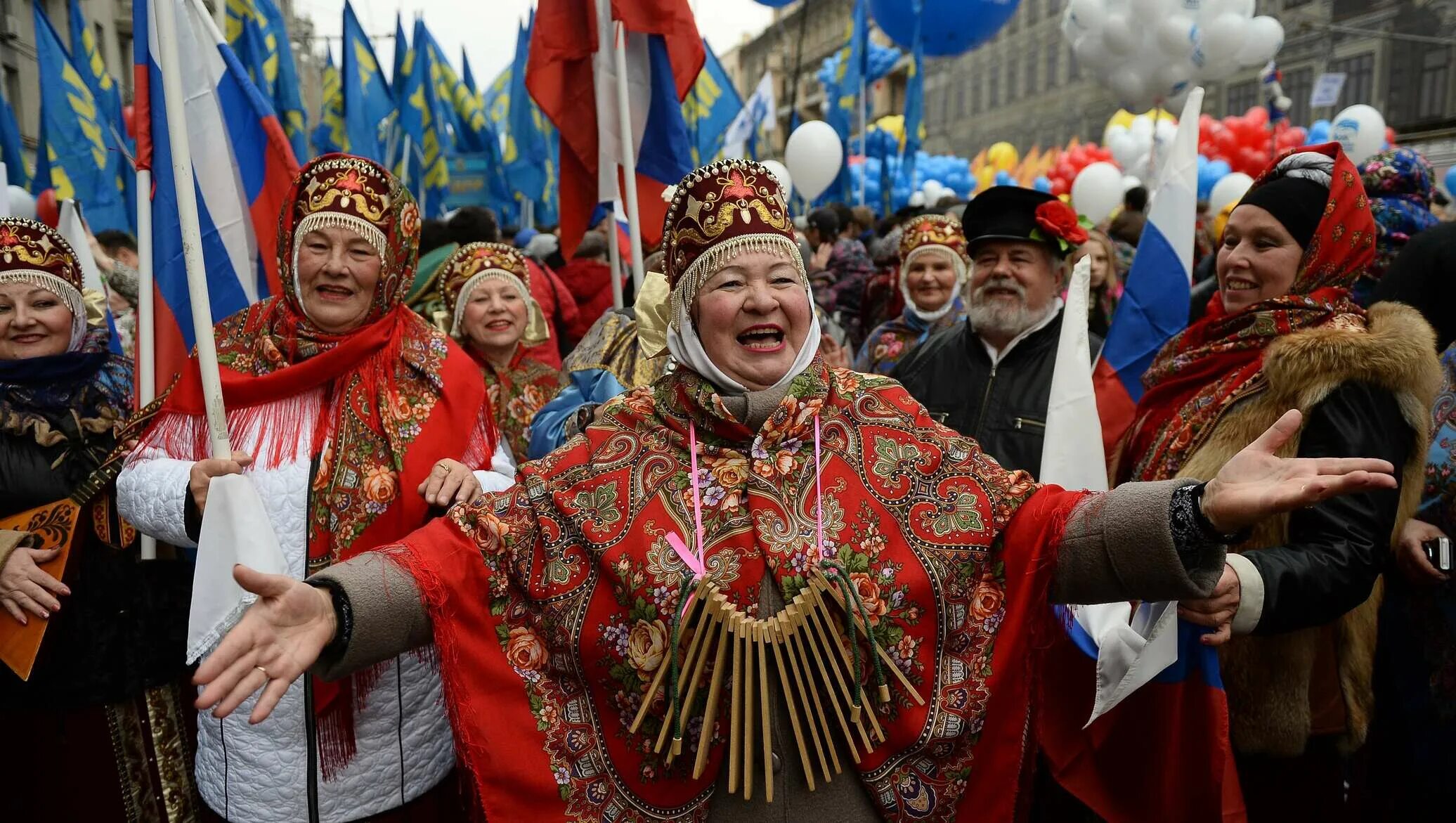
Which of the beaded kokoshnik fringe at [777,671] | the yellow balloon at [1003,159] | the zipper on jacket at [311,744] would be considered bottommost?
the zipper on jacket at [311,744]

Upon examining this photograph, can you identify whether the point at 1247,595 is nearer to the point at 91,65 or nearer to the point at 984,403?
the point at 984,403

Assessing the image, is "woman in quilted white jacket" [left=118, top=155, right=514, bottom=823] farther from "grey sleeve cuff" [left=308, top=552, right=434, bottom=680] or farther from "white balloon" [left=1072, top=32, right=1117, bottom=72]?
"white balloon" [left=1072, top=32, right=1117, bottom=72]

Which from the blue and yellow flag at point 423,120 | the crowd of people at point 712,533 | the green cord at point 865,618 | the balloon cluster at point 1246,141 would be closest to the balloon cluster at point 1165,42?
the crowd of people at point 712,533

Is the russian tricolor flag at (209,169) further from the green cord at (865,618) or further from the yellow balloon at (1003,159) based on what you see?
the yellow balloon at (1003,159)

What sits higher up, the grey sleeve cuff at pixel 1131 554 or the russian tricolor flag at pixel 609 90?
the russian tricolor flag at pixel 609 90

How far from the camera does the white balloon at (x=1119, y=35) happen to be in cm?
898

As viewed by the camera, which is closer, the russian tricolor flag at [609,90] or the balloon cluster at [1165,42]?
the russian tricolor flag at [609,90]

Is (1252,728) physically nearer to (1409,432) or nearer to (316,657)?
(1409,432)

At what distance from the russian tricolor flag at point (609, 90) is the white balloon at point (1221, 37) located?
22.1ft

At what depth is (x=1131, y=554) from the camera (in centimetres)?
167

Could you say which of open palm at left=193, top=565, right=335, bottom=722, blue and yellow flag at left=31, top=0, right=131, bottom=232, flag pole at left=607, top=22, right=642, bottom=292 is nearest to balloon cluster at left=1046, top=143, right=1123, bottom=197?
blue and yellow flag at left=31, top=0, right=131, bottom=232

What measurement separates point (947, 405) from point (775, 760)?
6.55 feet

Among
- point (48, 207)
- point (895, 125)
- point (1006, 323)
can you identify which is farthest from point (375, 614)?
point (895, 125)

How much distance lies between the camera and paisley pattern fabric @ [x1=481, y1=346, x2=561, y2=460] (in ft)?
12.7
